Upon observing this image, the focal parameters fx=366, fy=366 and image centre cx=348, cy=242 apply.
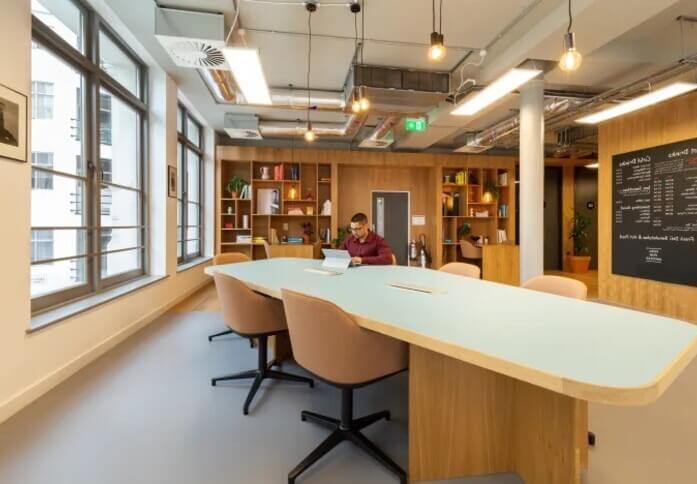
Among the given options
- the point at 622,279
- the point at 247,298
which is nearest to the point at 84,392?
the point at 247,298

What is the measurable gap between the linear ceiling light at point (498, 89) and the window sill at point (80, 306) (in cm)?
406

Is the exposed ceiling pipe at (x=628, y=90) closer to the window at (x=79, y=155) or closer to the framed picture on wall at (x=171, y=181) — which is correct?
the framed picture on wall at (x=171, y=181)

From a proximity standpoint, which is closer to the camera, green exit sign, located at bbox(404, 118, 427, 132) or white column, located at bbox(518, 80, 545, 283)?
white column, located at bbox(518, 80, 545, 283)

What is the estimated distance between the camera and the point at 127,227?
3.96m

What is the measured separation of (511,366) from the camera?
0.99m

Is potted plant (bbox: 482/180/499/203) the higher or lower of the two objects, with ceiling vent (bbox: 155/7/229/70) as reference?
lower

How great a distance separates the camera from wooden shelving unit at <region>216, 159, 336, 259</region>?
7.22 m

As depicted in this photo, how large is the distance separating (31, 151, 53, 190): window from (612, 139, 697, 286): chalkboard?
21.6ft

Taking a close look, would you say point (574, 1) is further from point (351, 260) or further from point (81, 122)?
point (81, 122)

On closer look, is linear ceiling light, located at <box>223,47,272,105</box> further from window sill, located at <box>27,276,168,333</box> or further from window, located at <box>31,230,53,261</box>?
window sill, located at <box>27,276,168,333</box>

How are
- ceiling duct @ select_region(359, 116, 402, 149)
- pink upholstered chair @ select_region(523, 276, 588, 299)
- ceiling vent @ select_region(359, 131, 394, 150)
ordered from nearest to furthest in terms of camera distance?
pink upholstered chair @ select_region(523, 276, 588, 299) → ceiling duct @ select_region(359, 116, 402, 149) → ceiling vent @ select_region(359, 131, 394, 150)

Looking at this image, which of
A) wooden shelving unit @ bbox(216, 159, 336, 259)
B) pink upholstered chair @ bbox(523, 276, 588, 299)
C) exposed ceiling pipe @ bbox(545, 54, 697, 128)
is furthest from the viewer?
wooden shelving unit @ bbox(216, 159, 336, 259)

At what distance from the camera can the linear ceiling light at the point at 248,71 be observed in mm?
2750

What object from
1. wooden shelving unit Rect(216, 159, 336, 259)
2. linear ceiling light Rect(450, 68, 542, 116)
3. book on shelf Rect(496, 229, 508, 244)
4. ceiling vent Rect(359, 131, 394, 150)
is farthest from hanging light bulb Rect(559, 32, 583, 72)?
book on shelf Rect(496, 229, 508, 244)
